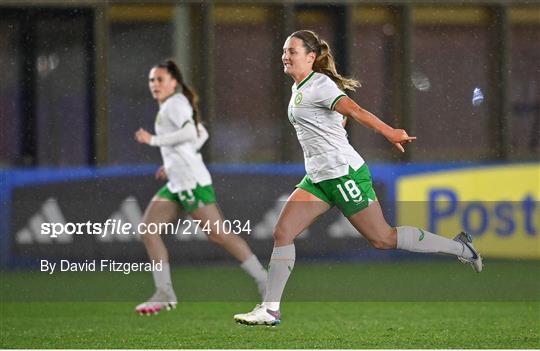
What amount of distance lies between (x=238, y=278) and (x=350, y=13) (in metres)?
2.60

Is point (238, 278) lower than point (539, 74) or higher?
lower

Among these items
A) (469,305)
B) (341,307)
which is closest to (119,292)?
(341,307)

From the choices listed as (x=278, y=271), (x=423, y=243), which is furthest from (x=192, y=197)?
(x=423, y=243)

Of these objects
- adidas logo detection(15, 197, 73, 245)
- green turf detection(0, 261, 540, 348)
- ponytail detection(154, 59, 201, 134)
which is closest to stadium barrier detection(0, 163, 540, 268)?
adidas logo detection(15, 197, 73, 245)

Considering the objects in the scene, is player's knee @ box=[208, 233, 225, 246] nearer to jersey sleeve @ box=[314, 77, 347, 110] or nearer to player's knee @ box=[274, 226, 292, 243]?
player's knee @ box=[274, 226, 292, 243]

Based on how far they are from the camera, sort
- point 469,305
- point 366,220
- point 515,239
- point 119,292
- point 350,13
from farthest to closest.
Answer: point 515,239, point 350,13, point 119,292, point 469,305, point 366,220

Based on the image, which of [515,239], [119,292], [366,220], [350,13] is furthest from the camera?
[515,239]

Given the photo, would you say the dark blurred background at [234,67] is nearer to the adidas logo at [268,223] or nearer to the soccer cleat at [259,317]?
the adidas logo at [268,223]

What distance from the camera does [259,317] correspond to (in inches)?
342

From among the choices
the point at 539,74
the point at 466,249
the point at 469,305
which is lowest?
the point at 469,305

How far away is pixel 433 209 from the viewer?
47.4 ft

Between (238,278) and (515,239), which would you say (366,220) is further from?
(515,239)

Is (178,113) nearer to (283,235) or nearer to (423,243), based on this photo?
(283,235)

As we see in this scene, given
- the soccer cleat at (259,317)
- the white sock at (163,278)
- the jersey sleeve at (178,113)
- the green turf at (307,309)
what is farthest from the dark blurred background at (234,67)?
the soccer cleat at (259,317)
